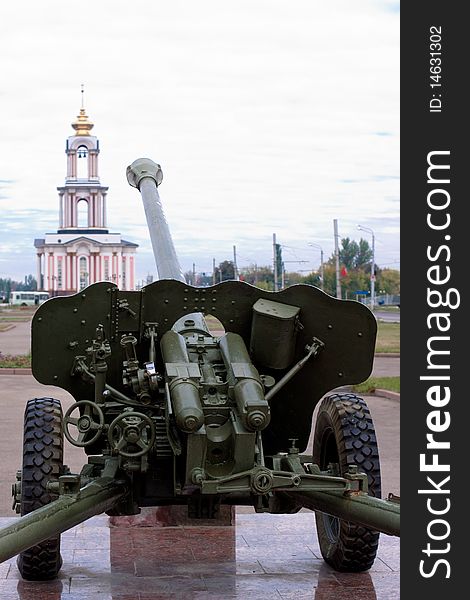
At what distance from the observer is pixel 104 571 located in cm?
707

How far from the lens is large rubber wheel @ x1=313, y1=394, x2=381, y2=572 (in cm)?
684

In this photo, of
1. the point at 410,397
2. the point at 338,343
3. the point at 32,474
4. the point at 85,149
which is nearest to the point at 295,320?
the point at 338,343

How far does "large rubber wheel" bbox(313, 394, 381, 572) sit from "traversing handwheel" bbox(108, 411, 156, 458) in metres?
1.15

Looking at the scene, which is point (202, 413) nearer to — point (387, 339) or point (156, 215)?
point (156, 215)

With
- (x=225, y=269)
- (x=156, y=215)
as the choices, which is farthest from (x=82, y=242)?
(x=156, y=215)

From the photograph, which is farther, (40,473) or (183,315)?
(183,315)

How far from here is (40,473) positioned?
6.68 metres

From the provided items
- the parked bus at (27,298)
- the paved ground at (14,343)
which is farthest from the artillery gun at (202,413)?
the parked bus at (27,298)

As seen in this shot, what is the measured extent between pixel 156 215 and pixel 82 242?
99.6 metres

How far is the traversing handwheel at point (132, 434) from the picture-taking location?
631 cm

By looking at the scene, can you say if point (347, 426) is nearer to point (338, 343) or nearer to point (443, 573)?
point (338, 343)

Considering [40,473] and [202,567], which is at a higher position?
[40,473]

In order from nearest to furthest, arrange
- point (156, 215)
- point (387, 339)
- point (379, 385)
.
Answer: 1. point (156, 215)
2. point (379, 385)
3. point (387, 339)

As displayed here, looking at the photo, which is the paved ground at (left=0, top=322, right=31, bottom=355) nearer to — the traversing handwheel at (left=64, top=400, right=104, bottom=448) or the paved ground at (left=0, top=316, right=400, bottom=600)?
the paved ground at (left=0, top=316, right=400, bottom=600)
